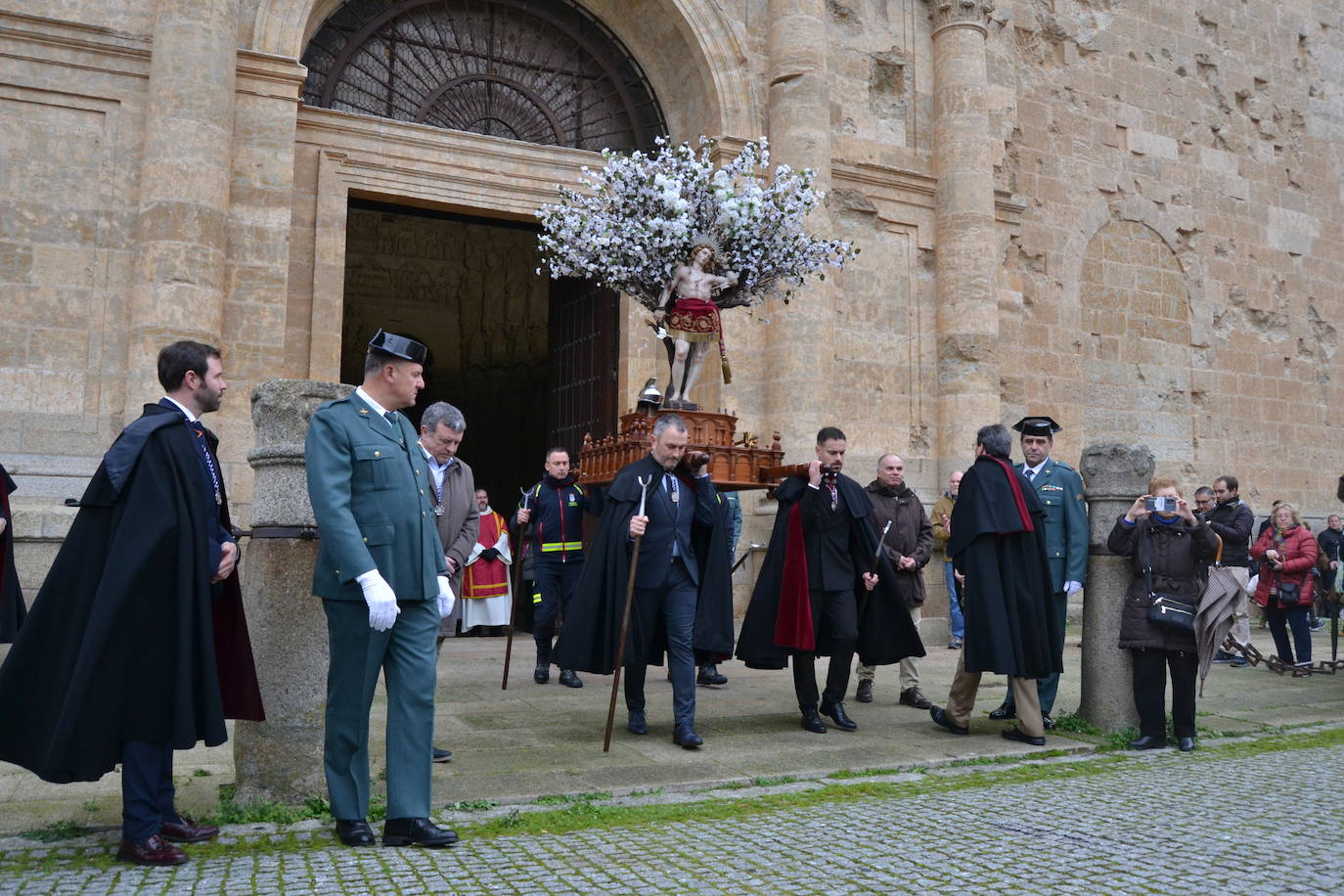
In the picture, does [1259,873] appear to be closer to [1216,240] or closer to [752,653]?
[752,653]

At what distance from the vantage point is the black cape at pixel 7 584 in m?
5.89

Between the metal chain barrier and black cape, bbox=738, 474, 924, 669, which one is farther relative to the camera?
the metal chain barrier

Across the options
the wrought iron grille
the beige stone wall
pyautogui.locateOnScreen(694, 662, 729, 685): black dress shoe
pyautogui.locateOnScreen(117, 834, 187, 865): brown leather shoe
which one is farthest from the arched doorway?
pyautogui.locateOnScreen(117, 834, 187, 865): brown leather shoe

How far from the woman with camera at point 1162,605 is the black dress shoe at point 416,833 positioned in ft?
14.0

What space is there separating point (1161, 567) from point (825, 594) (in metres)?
2.03

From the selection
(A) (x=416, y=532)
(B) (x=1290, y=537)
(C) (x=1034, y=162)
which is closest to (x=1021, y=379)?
(C) (x=1034, y=162)

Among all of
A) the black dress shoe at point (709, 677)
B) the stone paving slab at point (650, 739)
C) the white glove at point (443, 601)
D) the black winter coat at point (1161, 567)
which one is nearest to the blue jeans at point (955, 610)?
the stone paving slab at point (650, 739)

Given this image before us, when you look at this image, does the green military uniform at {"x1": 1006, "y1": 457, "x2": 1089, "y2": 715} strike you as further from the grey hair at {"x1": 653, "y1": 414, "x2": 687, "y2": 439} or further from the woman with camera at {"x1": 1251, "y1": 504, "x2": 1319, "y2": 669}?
the woman with camera at {"x1": 1251, "y1": 504, "x2": 1319, "y2": 669}

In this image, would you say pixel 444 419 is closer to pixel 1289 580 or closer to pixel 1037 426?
pixel 1037 426

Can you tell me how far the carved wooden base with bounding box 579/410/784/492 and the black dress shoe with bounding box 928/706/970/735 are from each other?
1.87m

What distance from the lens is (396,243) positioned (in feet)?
67.2

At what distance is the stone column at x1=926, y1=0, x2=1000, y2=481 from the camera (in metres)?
13.5

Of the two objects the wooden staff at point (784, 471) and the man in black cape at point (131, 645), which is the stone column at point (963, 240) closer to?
the wooden staff at point (784, 471)

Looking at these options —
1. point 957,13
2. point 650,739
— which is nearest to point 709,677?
point 650,739
